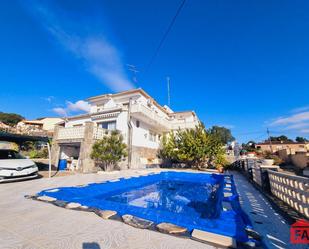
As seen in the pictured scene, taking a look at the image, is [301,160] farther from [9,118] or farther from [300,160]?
[9,118]

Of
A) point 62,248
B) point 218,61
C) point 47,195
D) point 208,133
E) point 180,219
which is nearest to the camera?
point 62,248

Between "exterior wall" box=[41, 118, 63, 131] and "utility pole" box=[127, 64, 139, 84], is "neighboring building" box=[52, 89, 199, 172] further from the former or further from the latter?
"exterior wall" box=[41, 118, 63, 131]

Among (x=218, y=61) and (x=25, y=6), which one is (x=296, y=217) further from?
(x=25, y=6)

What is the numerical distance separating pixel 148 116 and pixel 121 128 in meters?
3.18

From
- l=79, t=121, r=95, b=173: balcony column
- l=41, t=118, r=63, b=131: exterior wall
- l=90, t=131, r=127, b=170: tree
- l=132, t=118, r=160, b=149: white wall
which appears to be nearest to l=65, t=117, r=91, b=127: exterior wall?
l=132, t=118, r=160, b=149: white wall

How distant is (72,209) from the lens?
409 cm

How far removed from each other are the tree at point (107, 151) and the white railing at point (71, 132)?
1682 mm

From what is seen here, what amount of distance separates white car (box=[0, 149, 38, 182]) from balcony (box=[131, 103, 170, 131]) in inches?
390

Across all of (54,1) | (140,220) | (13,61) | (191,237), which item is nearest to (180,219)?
(191,237)

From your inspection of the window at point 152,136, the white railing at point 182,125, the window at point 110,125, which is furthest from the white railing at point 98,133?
the white railing at point 182,125

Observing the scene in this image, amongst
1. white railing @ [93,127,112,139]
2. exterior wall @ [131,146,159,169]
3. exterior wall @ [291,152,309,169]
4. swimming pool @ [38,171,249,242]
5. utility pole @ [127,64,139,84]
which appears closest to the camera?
swimming pool @ [38,171,249,242]

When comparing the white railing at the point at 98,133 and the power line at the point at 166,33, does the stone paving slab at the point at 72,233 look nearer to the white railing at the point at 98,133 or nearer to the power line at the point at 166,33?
the power line at the point at 166,33

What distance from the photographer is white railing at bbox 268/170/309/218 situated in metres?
3.79

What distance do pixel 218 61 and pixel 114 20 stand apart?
30.3 feet
